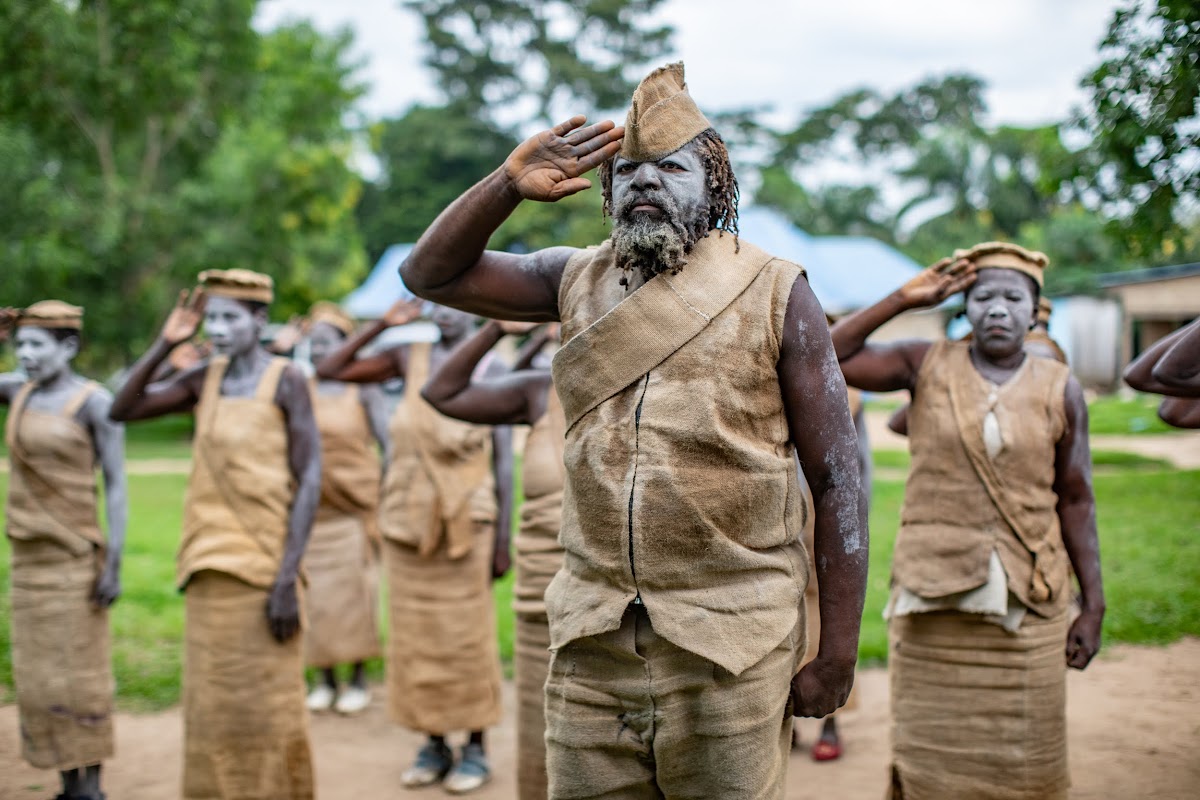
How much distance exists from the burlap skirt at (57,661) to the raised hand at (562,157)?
385 cm

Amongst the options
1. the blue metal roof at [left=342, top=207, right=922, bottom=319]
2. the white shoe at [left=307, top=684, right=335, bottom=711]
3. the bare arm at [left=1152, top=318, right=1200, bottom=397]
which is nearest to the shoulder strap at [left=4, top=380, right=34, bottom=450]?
the white shoe at [left=307, top=684, right=335, bottom=711]

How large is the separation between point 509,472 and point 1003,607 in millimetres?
2907

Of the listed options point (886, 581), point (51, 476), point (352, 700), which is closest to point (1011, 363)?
point (51, 476)

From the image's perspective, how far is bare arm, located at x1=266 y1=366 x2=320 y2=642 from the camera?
4.70 m

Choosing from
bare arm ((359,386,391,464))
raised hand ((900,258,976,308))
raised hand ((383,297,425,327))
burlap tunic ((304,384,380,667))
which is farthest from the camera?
bare arm ((359,386,391,464))

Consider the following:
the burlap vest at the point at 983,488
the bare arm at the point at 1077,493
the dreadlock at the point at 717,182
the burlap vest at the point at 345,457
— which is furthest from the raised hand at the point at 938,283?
the burlap vest at the point at 345,457

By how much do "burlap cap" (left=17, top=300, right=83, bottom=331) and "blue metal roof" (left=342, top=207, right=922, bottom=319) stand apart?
2255 cm

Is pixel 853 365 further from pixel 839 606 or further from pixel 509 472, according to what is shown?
pixel 509 472

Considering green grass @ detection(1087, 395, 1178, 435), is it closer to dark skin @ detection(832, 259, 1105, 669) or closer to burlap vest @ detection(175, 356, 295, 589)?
dark skin @ detection(832, 259, 1105, 669)

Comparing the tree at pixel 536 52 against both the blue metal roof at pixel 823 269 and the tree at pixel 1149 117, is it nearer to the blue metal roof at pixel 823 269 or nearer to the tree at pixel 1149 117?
the blue metal roof at pixel 823 269

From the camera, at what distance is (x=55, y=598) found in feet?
17.5

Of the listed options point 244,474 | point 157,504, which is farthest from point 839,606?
point 157,504

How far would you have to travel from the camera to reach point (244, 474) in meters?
4.69

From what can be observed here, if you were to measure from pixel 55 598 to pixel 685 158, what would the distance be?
4167 millimetres
